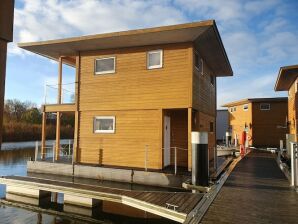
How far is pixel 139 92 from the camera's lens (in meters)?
13.2

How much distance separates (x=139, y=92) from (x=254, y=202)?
7580mm

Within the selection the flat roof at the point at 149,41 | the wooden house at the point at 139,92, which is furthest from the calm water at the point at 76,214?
the flat roof at the point at 149,41

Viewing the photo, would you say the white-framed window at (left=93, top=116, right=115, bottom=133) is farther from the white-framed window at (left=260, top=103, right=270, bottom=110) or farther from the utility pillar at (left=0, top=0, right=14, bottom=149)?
the white-framed window at (left=260, top=103, right=270, bottom=110)

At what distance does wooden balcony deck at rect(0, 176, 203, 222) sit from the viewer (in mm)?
7004

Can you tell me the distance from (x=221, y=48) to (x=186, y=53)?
7.28 ft

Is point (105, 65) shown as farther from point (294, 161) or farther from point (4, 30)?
point (4, 30)

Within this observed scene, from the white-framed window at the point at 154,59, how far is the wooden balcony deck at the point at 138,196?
610 cm

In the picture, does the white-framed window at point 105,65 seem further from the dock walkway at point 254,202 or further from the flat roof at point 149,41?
the dock walkway at point 254,202

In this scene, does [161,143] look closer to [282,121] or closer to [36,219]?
[36,219]

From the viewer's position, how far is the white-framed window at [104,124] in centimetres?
1380

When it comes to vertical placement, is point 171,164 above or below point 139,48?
below

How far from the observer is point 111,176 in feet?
41.5

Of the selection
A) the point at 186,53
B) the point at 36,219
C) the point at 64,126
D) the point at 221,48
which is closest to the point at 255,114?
the point at 221,48

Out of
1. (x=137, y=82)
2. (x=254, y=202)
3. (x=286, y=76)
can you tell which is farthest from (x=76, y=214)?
(x=286, y=76)
